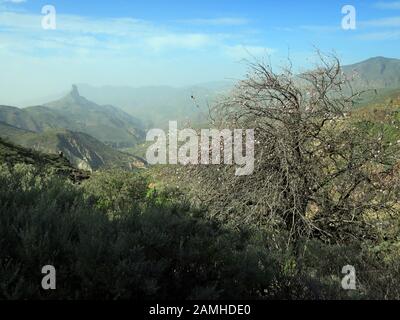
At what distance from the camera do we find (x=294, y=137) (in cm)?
923

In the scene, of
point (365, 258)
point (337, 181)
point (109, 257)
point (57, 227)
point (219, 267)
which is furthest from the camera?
point (337, 181)

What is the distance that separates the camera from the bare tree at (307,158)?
9211mm

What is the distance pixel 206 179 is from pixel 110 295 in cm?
620

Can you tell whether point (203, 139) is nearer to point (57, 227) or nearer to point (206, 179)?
point (206, 179)

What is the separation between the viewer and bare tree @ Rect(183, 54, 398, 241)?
921 centimetres

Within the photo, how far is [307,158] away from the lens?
9398mm

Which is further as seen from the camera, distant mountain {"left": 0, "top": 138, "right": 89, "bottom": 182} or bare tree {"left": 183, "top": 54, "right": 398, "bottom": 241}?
distant mountain {"left": 0, "top": 138, "right": 89, "bottom": 182}

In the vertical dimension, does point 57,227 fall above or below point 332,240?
above

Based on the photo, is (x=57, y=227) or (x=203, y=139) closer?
(x=57, y=227)

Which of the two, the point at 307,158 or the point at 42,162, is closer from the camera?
the point at 307,158

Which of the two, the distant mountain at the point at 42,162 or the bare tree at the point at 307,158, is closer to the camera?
the bare tree at the point at 307,158
